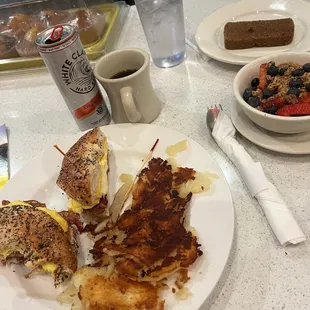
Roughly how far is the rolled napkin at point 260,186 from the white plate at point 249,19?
1.03 ft

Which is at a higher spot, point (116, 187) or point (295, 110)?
point (295, 110)

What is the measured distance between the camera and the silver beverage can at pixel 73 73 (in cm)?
89

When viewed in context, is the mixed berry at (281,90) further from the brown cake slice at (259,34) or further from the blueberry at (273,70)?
the brown cake slice at (259,34)

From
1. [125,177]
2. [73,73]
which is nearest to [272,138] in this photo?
[125,177]

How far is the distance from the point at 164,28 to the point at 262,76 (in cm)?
43

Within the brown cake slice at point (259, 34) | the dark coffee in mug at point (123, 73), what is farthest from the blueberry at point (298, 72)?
the dark coffee in mug at point (123, 73)

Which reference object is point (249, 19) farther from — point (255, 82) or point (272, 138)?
point (272, 138)

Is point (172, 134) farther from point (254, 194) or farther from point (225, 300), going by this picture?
point (225, 300)

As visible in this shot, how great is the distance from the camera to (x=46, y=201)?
0.91 metres

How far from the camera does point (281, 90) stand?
0.88m

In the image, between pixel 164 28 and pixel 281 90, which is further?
pixel 164 28

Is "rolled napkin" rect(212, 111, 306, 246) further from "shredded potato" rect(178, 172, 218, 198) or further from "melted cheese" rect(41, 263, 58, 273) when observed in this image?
"melted cheese" rect(41, 263, 58, 273)

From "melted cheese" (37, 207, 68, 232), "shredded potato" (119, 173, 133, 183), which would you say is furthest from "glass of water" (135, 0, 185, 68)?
"melted cheese" (37, 207, 68, 232)

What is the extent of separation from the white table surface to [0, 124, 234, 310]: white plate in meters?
0.06
